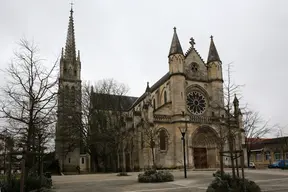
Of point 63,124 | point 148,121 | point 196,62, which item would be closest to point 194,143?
point 148,121

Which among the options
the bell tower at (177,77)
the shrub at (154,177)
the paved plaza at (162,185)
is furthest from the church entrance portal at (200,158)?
the shrub at (154,177)

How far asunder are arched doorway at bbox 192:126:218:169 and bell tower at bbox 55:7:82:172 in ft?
58.5

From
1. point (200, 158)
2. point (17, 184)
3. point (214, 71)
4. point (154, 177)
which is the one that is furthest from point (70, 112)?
point (17, 184)

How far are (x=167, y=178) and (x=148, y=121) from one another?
1720 centimetres

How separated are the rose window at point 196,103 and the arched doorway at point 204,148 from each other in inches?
142

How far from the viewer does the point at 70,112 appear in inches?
1661

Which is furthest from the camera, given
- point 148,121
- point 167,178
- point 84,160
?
point 84,160

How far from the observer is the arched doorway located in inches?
1603

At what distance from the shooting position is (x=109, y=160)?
48.7 metres

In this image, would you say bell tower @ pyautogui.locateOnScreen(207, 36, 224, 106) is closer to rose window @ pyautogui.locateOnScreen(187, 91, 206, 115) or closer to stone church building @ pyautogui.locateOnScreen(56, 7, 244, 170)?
stone church building @ pyautogui.locateOnScreen(56, 7, 244, 170)

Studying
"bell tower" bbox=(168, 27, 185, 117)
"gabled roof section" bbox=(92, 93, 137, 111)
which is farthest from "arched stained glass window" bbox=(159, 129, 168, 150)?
"gabled roof section" bbox=(92, 93, 137, 111)

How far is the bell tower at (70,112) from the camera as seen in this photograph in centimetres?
4203

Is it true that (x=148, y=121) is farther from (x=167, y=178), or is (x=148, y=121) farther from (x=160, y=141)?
(x=167, y=178)

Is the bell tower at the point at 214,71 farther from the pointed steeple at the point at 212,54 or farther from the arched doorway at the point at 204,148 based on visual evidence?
the arched doorway at the point at 204,148
